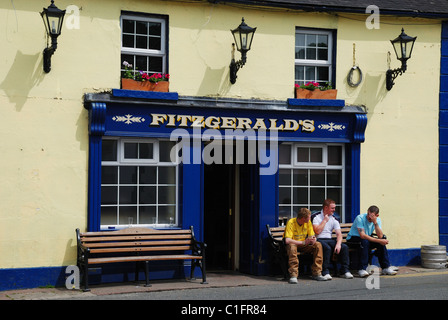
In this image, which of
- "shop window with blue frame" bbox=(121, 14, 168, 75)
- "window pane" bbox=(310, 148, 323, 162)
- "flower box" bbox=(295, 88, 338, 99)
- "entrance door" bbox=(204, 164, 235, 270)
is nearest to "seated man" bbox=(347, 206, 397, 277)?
"window pane" bbox=(310, 148, 323, 162)

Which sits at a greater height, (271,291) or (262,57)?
(262,57)

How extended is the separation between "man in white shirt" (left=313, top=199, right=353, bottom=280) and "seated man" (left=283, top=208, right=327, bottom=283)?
208mm

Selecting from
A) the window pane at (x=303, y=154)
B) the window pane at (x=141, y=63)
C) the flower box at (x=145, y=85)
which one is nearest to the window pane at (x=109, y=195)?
the flower box at (x=145, y=85)

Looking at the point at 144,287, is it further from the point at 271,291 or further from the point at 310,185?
the point at 310,185

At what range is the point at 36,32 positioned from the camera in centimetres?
1120

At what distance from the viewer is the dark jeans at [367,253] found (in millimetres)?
12383

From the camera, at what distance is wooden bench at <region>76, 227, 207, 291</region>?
439 inches

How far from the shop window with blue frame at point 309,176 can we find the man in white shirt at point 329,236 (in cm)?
90

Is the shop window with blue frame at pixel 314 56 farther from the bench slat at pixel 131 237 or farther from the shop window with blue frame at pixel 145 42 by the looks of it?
the bench slat at pixel 131 237

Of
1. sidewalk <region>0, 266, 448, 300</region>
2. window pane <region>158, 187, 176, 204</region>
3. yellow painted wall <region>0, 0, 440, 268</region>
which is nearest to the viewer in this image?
sidewalk <region>0, 266, 448, 300</region>

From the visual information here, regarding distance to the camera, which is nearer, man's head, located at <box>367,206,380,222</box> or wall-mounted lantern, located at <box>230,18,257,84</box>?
wall-mounted lantern, located at <box>230,18,257,84</box>

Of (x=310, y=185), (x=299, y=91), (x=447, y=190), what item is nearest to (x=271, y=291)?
(x=310, y=185)

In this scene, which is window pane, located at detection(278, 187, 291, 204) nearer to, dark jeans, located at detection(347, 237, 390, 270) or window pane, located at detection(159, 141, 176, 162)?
dark jeans, located at detection(347, 237, 390, 270)

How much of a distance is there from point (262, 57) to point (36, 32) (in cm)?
415
